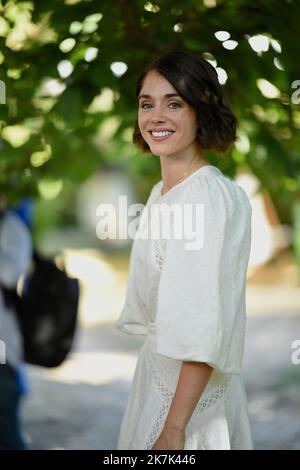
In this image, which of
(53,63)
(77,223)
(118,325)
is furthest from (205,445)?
(77,223)

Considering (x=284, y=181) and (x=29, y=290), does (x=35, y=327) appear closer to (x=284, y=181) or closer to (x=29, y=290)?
(x=29, y=290)

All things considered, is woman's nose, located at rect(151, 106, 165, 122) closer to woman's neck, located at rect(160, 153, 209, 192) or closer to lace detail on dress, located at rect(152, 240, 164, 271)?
woman's neck, located at rect(160, 153, 209, 192)

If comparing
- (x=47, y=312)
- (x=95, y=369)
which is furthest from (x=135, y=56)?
(x=95, y=369)

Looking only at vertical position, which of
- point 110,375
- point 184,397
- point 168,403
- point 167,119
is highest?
point 167,119

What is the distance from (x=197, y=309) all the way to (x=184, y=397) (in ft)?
0.69

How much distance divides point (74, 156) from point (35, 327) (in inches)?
40.2

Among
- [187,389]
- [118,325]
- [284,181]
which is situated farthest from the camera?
[284,181]

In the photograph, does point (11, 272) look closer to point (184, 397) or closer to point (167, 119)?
point (167, 119)

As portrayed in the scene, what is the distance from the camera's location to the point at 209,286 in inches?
82.7

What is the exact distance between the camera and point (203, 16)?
337 cm

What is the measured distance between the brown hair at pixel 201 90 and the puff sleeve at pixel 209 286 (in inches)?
6.7

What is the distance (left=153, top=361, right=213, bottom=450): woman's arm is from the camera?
212 centimetres
